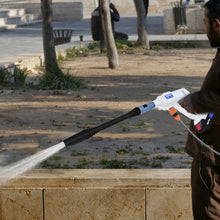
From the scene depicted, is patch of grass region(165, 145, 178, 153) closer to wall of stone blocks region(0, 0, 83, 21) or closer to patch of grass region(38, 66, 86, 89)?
patch of grass region(38, 66, 86, 89)

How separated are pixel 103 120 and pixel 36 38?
13081mm

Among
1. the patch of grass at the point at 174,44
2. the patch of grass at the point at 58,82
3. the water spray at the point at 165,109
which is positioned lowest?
the patch of grass at the point at 174,44

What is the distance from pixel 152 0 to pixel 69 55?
66.4 ft

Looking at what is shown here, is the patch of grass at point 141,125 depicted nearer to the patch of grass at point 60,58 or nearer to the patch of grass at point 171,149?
the patch of grass at point 171,149

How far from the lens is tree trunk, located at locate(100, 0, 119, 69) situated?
1312 centimetres

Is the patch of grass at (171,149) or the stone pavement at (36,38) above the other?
the patch of grass at (171,149)

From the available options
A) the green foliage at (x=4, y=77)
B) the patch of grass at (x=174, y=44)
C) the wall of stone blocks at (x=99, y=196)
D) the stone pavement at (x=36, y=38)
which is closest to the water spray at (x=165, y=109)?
the wall of stone blocks at (x=99, y=196)

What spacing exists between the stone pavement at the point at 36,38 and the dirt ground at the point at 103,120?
1530mm

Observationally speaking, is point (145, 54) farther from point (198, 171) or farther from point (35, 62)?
point (198, 171)

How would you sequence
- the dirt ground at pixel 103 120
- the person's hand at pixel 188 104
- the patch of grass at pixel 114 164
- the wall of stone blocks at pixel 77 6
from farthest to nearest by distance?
the wall of stone blocks at pixel 77 6 < the dirt ground at pixel 103 120 < the patch of grass at pixel 114 164 < the person's hand at pixel 188 104

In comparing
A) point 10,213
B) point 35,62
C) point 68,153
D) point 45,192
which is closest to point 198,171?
point 45,192

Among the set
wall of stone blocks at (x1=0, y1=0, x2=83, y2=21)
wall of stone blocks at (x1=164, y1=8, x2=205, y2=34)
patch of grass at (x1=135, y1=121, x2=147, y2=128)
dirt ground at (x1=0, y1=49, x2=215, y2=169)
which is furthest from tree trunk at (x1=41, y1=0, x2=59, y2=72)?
wall of stone blocks at (x1=0, y1=0, x2=83, y2=21)

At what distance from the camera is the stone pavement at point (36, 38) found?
46.0 ft

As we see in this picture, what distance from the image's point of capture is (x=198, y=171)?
2.81 m
